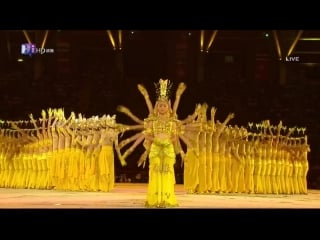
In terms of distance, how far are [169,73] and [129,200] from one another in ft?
18.1

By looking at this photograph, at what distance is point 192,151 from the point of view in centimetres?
1131

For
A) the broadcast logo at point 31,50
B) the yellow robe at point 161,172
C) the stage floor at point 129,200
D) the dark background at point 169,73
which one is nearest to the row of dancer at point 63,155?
the stage floor at point 129,200

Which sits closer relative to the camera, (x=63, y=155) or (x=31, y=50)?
(x=63, y=155)

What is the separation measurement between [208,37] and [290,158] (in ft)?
13.0

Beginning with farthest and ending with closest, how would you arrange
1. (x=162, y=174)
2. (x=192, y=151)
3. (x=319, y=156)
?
1. (x=319, y=156)
2. (x=192, y=151)
3. (x=162, y=174)

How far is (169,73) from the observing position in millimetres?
14953

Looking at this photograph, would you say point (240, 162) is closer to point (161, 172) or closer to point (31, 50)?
point (161, 172)

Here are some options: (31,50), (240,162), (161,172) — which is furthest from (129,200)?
(31,50)

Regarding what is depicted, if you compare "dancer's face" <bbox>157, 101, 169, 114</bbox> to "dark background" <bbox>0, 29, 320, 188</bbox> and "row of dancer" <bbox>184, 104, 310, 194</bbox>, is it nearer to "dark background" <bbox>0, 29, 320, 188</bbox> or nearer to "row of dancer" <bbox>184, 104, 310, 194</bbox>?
"row of dancer" <bbox>184, 104, 310, 194</bbox>

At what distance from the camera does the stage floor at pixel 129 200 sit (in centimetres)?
894

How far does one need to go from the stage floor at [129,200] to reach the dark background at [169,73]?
3.87 m

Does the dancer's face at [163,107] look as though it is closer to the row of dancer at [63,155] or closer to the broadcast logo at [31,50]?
the row of dancer at [63,155]
